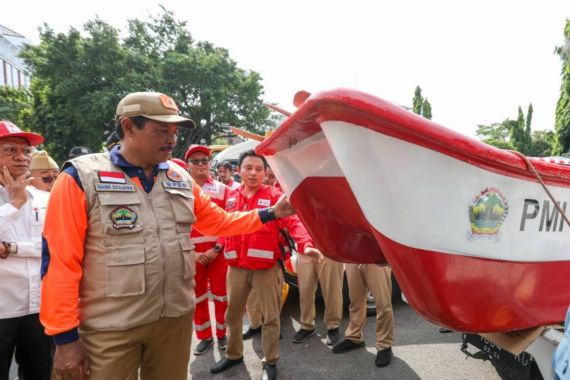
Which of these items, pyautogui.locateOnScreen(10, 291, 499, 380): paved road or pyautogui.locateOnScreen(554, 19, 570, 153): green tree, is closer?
pyautogui.locateOnScreen(10, 291, 499, 380): paved road

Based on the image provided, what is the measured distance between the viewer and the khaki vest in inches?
57.6

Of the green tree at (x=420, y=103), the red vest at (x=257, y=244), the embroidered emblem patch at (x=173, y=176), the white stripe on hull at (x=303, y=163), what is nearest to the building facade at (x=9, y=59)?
the green tree at (x=420, y=103)

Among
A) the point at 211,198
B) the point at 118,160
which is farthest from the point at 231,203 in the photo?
the point at 118,160

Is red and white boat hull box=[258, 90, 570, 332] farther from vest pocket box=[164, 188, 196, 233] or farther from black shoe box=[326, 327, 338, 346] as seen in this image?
black shoe box=[326, 327, 338, 346]

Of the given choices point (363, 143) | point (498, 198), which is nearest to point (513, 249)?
point (498, 198)

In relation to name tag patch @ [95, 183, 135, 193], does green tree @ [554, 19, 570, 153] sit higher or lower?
higher

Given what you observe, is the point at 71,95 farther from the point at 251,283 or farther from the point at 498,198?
the point at 498,198

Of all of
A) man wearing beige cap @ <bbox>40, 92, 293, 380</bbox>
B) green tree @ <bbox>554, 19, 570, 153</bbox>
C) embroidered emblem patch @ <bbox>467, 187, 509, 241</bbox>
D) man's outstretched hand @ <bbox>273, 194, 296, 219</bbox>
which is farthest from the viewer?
green tree @ <bbox>554, 19, 570, 153</bbox>

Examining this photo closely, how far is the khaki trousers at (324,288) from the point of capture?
11.4 ft

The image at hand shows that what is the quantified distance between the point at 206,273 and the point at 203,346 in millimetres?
669

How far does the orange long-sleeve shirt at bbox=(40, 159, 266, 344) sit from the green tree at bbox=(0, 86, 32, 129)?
23.3 metres

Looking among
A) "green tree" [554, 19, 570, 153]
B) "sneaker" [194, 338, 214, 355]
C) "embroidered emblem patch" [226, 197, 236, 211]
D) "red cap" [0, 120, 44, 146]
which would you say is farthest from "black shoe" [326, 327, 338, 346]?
"green tree" [554, 19, 570, 153]

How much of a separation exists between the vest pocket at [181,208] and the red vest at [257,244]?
1.06 meters

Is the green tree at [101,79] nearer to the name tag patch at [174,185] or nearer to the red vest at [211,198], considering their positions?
the red vest at [211,198]
